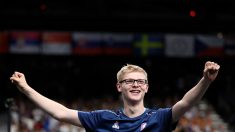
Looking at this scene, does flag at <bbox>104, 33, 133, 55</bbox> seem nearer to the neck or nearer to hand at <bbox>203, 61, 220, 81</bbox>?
the neck

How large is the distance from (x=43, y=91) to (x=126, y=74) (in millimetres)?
16466

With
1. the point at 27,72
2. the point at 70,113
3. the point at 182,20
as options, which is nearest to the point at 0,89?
the point at 27,72

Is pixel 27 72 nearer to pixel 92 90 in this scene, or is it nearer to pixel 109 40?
pixel 92 90

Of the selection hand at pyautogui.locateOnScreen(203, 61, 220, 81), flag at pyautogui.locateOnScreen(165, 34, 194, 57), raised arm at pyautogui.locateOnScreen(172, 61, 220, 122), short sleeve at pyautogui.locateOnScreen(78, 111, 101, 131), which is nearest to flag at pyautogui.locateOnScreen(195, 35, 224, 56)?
flag at pyautogui.locateOnScreen(165, 34, 194, 57)

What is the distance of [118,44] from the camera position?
19453 millimetres

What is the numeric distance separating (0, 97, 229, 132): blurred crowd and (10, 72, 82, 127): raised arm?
1053 cm

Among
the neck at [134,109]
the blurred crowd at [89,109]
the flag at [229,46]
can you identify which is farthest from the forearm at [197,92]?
the flag at [229,46]

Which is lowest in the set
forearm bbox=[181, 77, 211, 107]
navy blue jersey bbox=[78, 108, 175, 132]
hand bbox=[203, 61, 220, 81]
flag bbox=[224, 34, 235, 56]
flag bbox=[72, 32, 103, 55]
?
navy blue jersey bbox=[78, 108, 175, 132]

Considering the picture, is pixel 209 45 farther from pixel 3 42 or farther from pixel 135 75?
pixel 135 75

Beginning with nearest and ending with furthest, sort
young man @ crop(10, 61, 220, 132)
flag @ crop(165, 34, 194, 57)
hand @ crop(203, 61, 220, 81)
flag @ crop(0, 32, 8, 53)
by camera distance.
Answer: hand @ crop(203, 61, 220, 81) → young man @ crop(10, 61, 220, 132) → flag @ crop(0, 32, 8, 53) → flag @ crop(165, 34, 194, 57)

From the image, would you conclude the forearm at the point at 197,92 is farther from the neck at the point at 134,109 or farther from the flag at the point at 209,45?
the flag at the point at 209,45

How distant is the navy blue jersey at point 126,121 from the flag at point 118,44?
48.2ft

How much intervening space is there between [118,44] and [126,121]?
49.2 ft

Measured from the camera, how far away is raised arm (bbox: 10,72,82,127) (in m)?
4.56
